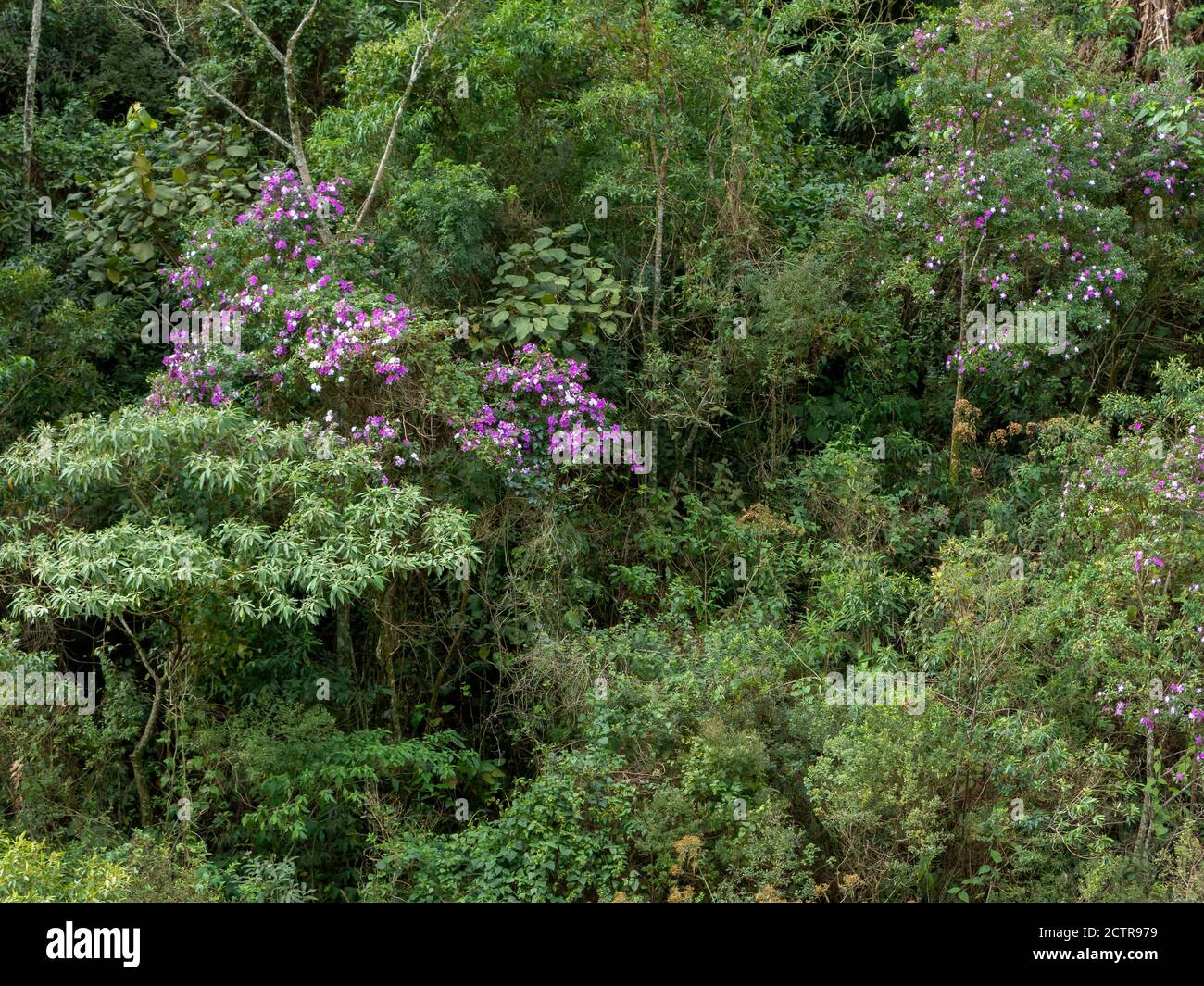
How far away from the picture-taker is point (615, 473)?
868 centimetres

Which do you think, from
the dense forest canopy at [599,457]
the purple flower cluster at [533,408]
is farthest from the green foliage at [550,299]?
the purple flower cluster at [533,408]

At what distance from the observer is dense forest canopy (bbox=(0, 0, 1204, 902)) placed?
241 inches

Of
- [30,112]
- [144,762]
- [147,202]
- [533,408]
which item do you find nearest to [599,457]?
[533,408]

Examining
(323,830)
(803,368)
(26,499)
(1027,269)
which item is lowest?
(323,830)

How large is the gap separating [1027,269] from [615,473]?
2.98 m

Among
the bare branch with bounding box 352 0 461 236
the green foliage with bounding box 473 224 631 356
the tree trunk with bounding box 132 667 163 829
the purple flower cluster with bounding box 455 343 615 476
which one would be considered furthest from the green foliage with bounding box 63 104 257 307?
the tree trunk with bounding box 132 667 163 829

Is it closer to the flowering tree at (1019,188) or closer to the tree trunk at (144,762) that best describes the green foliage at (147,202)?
the tree trunk at (144,762)

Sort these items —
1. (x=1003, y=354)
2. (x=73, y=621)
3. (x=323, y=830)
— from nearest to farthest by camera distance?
(x=323, y=830) < (x=73, y=621) < (x=1003, y=354)

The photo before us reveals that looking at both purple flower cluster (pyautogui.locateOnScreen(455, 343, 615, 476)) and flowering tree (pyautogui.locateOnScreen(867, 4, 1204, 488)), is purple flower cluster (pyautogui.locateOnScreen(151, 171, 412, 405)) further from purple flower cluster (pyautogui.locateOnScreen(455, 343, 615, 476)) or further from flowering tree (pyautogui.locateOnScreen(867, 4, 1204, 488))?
flowering tree (pyautogui.locateOnScreen(867, 4, 1204, 488))

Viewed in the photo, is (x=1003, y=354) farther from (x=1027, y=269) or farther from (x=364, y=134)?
(x=364, y=134)

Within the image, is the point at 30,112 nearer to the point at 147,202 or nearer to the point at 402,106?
the point at 147,202

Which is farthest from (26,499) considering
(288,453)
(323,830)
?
(323,830)

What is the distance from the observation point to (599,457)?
26.3 ft

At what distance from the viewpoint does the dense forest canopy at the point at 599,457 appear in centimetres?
612
